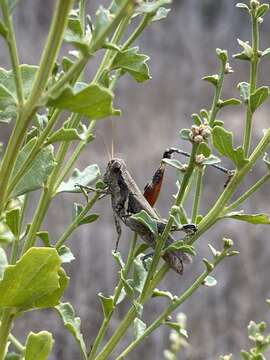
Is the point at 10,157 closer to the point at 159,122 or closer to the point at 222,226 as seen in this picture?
the point at 222,226

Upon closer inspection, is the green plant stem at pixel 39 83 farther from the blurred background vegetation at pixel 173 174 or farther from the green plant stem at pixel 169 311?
Result: the blurred background vegetation at pixel 173 174

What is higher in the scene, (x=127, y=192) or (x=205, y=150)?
(x=205, y=150)

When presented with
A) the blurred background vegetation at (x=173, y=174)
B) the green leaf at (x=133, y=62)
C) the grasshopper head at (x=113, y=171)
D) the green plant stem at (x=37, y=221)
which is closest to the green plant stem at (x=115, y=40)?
the green leaf at (x=133, y=62)

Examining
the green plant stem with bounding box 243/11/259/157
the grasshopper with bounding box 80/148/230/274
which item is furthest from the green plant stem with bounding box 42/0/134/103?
the grasshopper with bounding box 80/148/230/274

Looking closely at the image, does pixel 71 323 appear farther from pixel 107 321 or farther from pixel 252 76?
pixel 252 76

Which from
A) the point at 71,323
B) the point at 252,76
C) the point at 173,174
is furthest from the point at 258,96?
the point at 173,174

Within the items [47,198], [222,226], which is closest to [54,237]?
[222,226]
